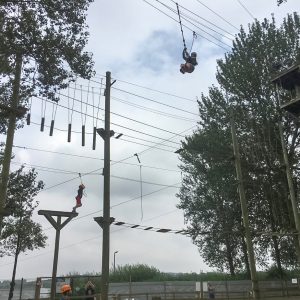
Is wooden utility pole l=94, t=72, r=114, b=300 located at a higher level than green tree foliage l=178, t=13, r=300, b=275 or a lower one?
lower

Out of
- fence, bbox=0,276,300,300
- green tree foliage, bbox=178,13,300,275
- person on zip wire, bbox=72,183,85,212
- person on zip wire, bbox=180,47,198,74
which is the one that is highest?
green tree foliage, bbox=178,13,300,275

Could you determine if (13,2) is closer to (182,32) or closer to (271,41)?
(182,32)

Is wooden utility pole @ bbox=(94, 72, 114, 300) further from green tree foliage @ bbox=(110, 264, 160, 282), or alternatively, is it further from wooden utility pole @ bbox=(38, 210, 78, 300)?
green tree foliage @ bbox=(110, 264, 160, 282)

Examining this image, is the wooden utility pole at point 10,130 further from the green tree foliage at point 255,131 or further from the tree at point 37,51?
the green tree foliage at point 255,131

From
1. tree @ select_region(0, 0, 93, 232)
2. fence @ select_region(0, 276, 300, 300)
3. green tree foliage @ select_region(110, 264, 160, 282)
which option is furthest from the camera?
green tree foliage @ select_region(110, 264, 160, 282)

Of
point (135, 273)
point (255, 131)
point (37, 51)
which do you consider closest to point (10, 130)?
point (37, 51)

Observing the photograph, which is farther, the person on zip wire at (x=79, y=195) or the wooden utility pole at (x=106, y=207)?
the person on zip wire at (x=79, y=195)

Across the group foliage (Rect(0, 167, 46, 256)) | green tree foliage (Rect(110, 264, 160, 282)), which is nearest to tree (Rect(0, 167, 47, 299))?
foliage (Rect(0, 167, 46, 256))

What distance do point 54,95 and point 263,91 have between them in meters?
21.8

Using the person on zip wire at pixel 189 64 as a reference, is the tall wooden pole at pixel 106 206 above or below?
below

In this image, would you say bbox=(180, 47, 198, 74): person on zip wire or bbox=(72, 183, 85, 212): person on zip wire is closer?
bbox=(180, 47, 198, 74): person on zip wire

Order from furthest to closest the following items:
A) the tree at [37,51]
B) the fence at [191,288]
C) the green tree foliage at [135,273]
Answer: the green tree foliage at [135,273] < the fence at [191,288] < the tree at [37,51]

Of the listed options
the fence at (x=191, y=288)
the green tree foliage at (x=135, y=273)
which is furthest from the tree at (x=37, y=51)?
the green tree foliage at (x=135, y=273)

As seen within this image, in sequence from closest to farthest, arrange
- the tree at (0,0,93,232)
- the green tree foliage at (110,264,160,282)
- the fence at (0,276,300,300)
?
the tree at (0,0,93,232), the fence at (0,276,300,300), the green tree foliage at (110,264,160,282)
